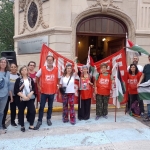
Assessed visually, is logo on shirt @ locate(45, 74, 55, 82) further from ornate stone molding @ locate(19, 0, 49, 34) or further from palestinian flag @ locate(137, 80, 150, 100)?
ornate stone molding @ locate(19, 0, 49, 34)

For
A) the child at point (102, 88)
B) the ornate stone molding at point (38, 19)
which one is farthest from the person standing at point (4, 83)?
the ornate stone molding at point (38, 19)

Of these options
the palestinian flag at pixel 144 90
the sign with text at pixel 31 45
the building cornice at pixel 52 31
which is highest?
the building cornice at pixel 52 31

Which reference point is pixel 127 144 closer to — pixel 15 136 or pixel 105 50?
pixel 15 136

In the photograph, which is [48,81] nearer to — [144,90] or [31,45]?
[144,90]

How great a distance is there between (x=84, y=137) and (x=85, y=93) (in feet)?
4.84

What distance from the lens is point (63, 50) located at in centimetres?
878

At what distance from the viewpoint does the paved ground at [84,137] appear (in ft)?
14.8

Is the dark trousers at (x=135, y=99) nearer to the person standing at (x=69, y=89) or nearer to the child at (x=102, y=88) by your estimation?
the child at (x=102, y=88)

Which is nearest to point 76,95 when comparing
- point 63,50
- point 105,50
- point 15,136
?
point 15,136

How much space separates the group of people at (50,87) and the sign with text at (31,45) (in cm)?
343

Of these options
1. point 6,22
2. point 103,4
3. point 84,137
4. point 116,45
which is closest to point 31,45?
point 103,4

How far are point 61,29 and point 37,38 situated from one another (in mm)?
1437

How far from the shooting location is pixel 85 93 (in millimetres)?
A: 6184

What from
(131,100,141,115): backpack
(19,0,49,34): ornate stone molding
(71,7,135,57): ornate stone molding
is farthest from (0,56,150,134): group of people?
(19,0,49,34): ornate stone molding
